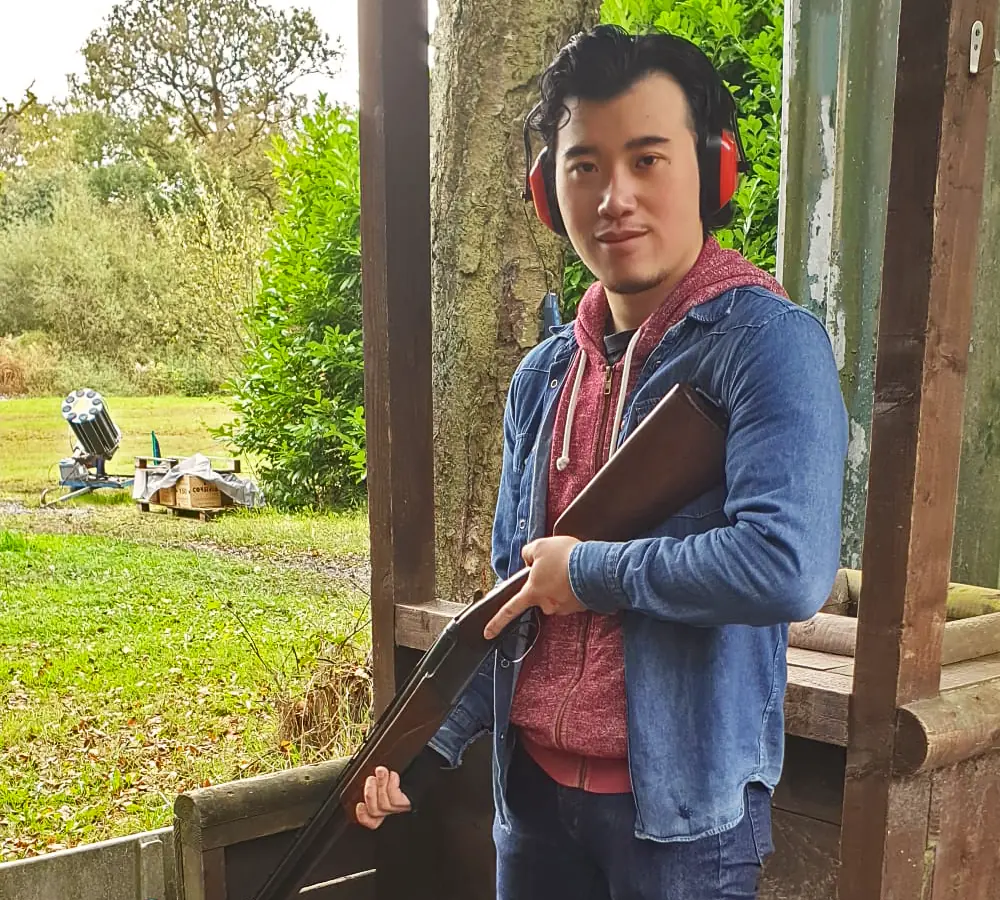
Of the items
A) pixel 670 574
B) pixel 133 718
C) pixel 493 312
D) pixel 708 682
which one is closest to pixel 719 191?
pixel 670 574

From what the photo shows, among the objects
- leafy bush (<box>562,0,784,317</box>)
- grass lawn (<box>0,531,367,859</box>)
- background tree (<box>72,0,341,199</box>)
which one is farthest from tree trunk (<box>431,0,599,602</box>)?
background tree (<box>72,0,341,199</box>)

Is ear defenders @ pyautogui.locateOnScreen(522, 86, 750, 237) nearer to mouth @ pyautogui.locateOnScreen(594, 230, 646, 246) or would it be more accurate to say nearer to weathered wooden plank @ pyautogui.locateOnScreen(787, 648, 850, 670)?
mouth @ pyautogui.locateOnScreen(594, 230, 646, 246)

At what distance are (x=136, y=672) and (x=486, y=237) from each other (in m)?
2.99

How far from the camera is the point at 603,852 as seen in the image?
3.91 feet

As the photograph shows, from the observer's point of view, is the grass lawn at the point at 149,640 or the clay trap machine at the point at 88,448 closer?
the grass lawn at the point at 149,640

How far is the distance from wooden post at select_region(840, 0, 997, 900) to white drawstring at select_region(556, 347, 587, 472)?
36 centimetres

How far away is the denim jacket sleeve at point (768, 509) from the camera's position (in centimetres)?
104

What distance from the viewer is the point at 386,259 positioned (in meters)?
1.88

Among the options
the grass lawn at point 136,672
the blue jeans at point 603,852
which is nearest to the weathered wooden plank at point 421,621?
the blue jeans at point 603,852

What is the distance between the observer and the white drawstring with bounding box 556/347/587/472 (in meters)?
1.26

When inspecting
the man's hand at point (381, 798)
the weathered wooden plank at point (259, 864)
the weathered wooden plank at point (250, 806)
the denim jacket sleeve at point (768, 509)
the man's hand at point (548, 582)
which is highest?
the denim jacket sleeve at point (768, 509)

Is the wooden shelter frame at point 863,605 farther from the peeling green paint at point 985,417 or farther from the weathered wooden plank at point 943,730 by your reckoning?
the peeling green paint at point 985,417

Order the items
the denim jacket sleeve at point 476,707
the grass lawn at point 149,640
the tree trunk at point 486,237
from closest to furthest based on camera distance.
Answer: the denim jacket sleeve at point 476,707
the tree trunk at point 486,237
the grass lawn at point 149,640

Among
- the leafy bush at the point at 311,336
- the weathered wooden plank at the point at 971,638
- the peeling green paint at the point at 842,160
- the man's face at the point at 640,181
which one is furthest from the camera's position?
the leafy bush at the point at 311,336
